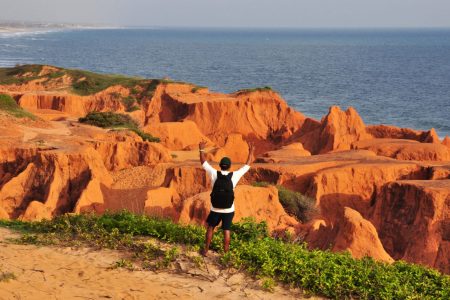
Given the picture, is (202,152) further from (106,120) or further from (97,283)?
(106,120)

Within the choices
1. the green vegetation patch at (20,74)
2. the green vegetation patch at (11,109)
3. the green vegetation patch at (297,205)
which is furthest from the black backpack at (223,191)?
the green vegetation patch at (20,74)

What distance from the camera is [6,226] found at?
12352mm

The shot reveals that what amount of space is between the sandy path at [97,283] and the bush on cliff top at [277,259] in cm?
41

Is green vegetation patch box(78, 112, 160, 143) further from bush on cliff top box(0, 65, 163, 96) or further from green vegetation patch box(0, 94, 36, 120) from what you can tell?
bush on cliff top box(0, 65, 163, 96)

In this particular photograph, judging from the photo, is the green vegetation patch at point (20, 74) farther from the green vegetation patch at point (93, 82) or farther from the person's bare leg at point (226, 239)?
the person's bare leg at point (226, 239)

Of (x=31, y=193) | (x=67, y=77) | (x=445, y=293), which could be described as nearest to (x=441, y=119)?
(x=67, y=77)

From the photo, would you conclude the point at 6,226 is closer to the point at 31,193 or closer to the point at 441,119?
the point at 31,193

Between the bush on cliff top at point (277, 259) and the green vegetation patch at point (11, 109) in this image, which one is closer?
the bush on cliff top at point (277, 259)

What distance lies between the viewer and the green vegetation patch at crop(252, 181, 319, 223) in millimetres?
21905

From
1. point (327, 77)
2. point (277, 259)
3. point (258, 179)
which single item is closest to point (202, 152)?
point (277, 259)

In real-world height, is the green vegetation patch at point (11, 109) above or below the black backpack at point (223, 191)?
below

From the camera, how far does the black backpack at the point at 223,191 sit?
9.45 metres

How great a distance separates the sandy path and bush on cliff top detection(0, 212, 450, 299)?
1.34 ft

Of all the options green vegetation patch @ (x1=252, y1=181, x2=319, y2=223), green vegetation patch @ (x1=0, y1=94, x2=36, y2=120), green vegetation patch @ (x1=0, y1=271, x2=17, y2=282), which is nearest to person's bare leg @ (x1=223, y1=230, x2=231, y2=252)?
green vegetation patch @ (x1=0, y1=271, x2=17, y2=282)
